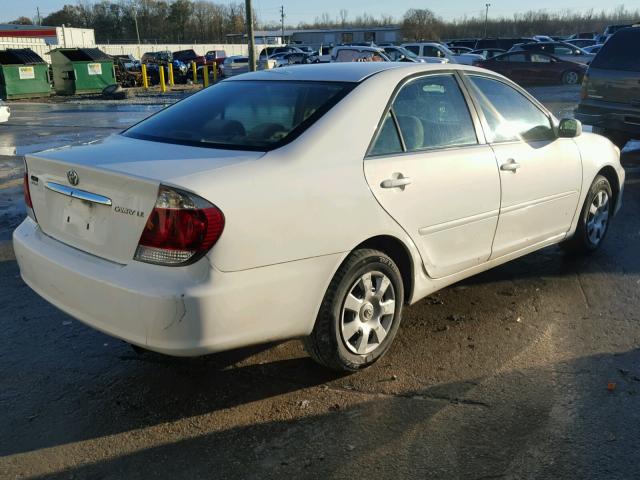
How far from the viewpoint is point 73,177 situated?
296 cm

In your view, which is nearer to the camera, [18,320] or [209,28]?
[18,320]

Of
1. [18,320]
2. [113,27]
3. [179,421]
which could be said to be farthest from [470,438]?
[113,27]

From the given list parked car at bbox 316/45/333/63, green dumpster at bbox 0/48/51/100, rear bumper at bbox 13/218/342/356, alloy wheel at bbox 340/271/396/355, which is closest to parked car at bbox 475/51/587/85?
parked car at bbox 316/45/333/63

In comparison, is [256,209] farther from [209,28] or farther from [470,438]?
[209,28]

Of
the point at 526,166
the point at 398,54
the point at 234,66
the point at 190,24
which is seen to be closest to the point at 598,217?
the point at 526,166

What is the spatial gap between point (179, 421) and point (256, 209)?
1.11 metres

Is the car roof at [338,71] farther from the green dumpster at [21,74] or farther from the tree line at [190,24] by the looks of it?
the tree line at [190,24]

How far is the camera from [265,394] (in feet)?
10.5

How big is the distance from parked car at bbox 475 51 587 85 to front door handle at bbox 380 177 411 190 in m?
23.4

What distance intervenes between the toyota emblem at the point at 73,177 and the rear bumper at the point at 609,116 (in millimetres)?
8399

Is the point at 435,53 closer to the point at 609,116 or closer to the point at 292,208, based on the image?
the point at 609,116

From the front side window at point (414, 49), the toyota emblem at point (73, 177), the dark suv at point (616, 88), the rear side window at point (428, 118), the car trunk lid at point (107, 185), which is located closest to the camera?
the car trunk lid at point (107, 185)

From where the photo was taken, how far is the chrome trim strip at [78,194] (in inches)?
112

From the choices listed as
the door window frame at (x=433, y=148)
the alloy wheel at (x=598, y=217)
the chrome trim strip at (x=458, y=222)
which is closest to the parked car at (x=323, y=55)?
the alloy wheel at (x=598, y=217)
